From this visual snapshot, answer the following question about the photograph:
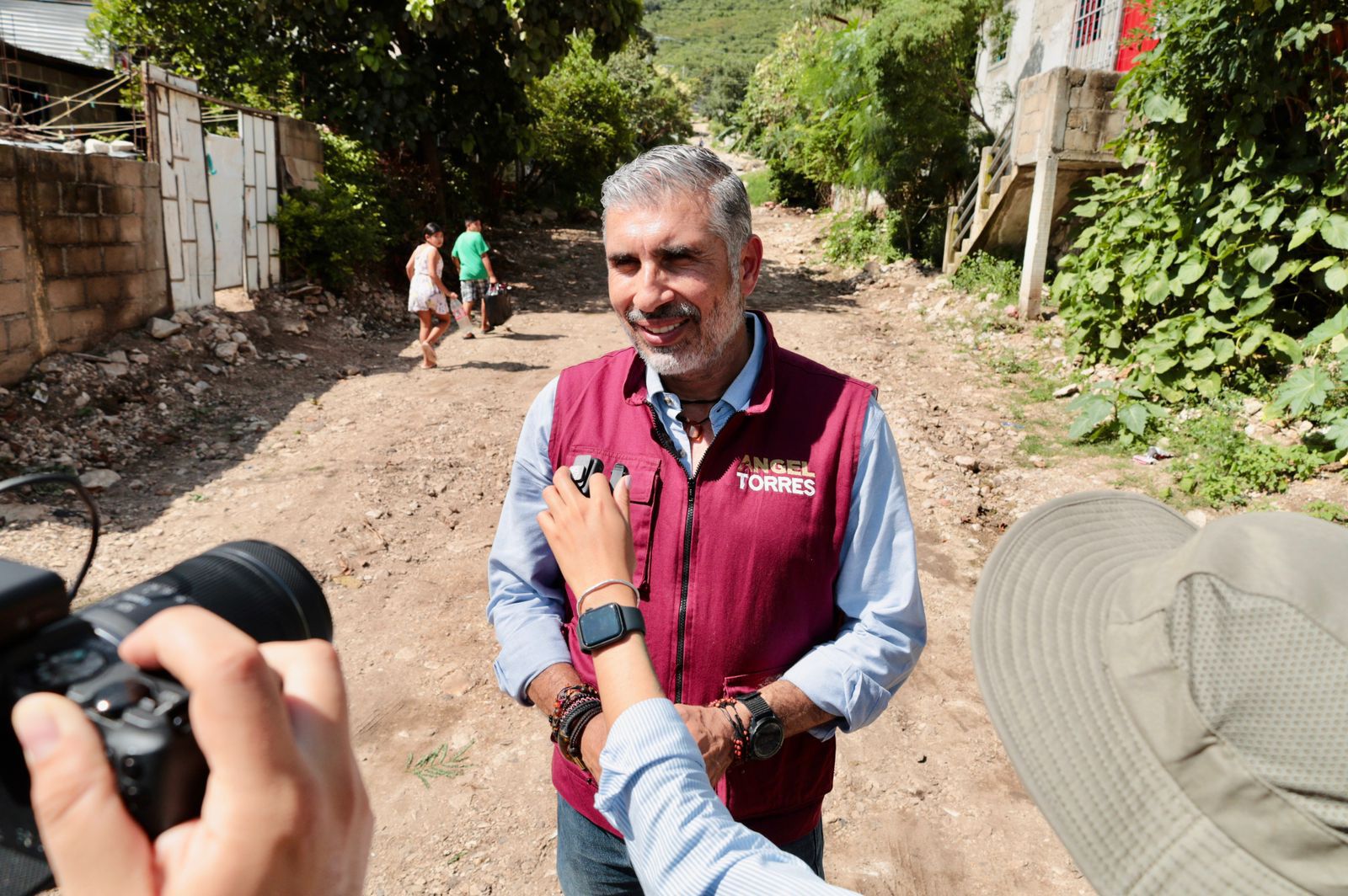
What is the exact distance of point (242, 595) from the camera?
887 millimetres

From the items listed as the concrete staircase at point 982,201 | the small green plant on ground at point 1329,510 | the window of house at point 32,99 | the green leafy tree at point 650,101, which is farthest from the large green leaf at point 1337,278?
the green leafy tree at point 650,101

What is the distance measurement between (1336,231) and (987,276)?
6156 millimetres

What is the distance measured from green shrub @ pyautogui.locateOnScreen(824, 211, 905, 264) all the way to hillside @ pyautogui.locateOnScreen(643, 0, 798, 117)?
128 feet

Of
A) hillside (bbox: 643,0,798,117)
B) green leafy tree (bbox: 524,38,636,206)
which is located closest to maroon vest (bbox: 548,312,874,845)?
green leafy tree (bbox: 524,38,636,206)

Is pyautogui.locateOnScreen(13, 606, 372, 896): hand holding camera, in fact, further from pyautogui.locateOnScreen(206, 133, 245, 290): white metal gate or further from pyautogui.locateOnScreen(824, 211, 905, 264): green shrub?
pyautogui.locateOnScreen(824, 211, 905, 264): green shrub

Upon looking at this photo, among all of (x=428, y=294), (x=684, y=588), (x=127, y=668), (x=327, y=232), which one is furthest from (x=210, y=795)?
(x=327, y=232)

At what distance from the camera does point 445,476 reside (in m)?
6.16

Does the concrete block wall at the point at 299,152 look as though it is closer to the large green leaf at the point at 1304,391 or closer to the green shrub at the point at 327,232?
the green shrub at the point at 327,232

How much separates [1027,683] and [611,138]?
2063 centimetres

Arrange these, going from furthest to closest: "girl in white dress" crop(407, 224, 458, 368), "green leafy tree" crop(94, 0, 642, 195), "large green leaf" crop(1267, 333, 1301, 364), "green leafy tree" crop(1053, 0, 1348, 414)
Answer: "green leafy tree" crop(94, 0, 642, 195) → "girl in white dress" crop(407, 224, 458, 368) → "large green leaf" crop(1267, 333, 1301, 364) → "green leafy tree" crop(1053, 0, 1348, 414)

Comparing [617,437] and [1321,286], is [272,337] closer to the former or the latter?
[617,437]

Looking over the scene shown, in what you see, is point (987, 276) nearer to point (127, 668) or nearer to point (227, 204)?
point (227, 204)

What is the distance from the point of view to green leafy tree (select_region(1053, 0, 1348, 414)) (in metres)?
5.76

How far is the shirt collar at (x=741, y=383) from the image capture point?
185 centimetres
